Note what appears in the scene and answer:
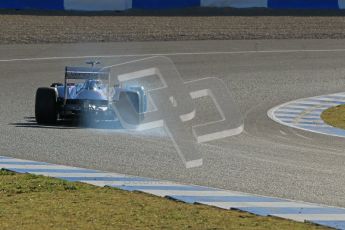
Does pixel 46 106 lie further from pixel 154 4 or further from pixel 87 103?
pixel 154 4

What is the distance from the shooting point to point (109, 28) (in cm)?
3359

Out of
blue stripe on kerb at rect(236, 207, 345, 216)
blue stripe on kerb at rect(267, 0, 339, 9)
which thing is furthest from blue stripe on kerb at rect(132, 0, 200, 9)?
blue stripe on kerb at rect(236, 207, 345, 216)

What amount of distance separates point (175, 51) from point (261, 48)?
2825mm

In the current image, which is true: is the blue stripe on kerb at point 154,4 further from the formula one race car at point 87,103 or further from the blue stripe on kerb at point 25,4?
the formula one race car at point 87,103

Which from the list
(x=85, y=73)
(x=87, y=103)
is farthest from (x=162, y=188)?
(x=85, y=73)

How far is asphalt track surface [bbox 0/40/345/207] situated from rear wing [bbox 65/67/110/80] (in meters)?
1.00

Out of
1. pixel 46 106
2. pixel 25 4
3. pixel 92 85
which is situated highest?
pixel 92 85

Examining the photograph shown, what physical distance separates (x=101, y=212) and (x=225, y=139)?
22.1ft

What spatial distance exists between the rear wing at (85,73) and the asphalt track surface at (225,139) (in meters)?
1.00

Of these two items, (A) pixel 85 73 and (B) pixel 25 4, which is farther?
(B) pixel 25 4

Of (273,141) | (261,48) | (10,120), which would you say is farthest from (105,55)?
(273,141)

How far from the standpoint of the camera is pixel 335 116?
2116 cm

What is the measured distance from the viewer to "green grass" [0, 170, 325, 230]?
34.3 ft
